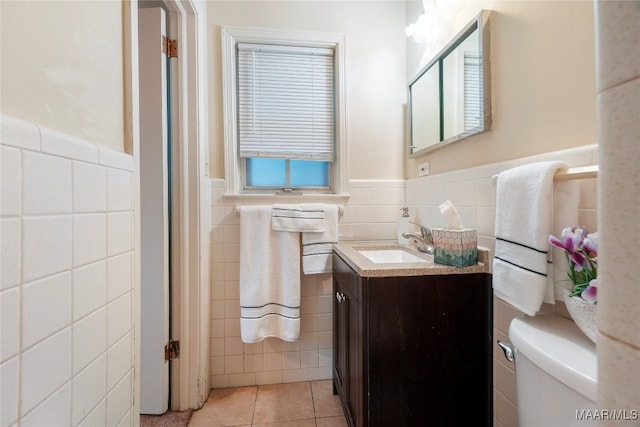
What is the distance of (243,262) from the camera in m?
1.60

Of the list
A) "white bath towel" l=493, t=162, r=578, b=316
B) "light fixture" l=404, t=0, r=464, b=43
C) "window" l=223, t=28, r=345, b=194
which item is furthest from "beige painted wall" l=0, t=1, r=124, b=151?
"light fixture" l=404, t=0, r=464, b=43

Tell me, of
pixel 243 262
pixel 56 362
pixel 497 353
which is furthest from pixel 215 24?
pixel 497 353

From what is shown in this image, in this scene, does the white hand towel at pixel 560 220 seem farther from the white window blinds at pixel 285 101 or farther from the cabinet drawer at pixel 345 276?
the white window blinds at pixel 285 101

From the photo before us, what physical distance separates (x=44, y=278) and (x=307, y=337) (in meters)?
1.46

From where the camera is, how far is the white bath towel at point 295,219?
1.58m

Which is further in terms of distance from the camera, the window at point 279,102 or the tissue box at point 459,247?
the window at point 279,102

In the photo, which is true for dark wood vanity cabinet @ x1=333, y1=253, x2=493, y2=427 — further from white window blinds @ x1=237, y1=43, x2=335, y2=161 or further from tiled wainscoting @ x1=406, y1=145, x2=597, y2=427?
white window blinds @ x1=237, y1=43, x2=335, y2=161

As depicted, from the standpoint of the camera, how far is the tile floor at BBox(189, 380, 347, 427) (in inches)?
55.8

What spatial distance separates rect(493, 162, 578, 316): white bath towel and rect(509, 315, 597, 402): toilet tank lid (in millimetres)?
53

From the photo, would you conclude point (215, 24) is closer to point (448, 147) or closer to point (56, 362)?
point (448, 147)

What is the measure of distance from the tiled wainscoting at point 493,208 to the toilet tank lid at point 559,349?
0.12 meters

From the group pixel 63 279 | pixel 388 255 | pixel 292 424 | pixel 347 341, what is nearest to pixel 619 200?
pixel 63 279

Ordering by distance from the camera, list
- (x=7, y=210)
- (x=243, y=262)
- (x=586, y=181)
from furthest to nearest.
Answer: (x=243, y=262)
(x=586, y=181)
(x=7, y=210)
